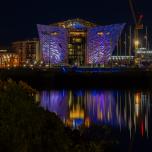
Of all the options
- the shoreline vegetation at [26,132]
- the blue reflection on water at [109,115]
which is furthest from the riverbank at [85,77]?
the shoreline vegetation at [26,132]

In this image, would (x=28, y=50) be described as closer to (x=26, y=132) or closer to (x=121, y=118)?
(x=121, y=118)

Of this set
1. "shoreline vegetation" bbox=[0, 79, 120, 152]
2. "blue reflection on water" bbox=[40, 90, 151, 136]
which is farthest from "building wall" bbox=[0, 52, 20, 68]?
"shoreline vegetation" bbox=[0, 79, 120, 152]

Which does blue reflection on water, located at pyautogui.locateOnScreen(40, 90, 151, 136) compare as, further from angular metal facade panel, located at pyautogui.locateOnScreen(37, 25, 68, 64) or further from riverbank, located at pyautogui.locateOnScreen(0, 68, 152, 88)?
angular metal facade panel, located at pyautogui.locateOnScreen(37, 25, 68, 64)

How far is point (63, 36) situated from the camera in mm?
A: 84062

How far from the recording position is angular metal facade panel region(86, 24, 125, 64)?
3159 inches

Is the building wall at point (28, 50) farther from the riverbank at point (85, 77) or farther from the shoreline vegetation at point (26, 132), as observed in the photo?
the shoreline vegetation at point (26, 132)

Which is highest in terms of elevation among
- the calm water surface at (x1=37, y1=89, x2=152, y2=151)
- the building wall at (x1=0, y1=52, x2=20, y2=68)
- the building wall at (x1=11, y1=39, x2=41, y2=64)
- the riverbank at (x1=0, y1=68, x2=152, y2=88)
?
the building wall at (x1=11, y1=39, x2=41, y2=64)

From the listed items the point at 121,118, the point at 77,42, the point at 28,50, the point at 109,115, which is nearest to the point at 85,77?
the point at 77,42

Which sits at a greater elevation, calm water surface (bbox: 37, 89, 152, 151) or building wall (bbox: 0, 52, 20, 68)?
building wall (bbox: 0, 52, 20, 68)

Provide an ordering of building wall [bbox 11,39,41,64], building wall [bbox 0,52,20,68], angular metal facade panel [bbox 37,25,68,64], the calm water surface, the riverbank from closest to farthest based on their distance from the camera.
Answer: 1. the calm water surface
2. the riverbank
3. angular metal facade panel [bbox 37,25,68,64]
4. building wall [bbox 0,52,20,68]
5. building wall [bbox 11,39,41,64]

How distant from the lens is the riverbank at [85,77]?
57.0 m

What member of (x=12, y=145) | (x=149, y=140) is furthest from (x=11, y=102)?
(x=149, y=140)

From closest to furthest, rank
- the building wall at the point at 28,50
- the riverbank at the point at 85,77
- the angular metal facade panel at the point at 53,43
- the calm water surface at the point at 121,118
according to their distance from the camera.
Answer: the calm water surface at the point at 121,118, the riverbank at the point at 85,77, the angular metal facade panel at the point at 53,43, the building wall at the point at 28,50

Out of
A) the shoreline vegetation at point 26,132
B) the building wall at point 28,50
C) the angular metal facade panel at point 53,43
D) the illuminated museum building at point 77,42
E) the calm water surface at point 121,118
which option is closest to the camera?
the shoreline vegetation at point 26,132
